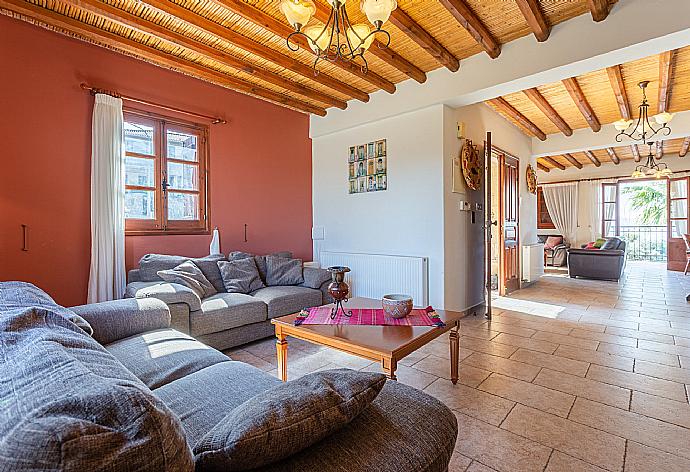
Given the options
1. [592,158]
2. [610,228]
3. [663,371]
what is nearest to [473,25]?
[663,371]

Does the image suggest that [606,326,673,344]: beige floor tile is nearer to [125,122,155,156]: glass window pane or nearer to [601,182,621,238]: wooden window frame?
[125,122,155,156]: glass window pane

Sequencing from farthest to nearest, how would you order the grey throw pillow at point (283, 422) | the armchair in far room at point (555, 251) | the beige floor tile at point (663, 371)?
the armchair in far room at point (555, 251)
the beige floor tile at point (663, 371)
the grey throw pillow at point (283, 422)

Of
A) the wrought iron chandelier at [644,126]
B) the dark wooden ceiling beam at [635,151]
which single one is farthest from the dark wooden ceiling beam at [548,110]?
the dark wooden ceiling beam at [635,151]

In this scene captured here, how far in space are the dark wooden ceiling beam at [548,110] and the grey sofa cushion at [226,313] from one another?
4218 mm

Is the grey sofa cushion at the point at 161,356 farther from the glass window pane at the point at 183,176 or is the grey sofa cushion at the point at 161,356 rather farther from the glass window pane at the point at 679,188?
the glass window pane at the point at 679,188

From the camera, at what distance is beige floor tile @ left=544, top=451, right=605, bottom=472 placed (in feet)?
5.20

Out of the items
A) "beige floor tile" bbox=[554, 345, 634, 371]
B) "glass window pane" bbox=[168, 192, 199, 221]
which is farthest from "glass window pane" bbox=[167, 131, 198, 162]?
"beige floor tile" bbox=[554, 345, 634, 371]

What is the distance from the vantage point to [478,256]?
4680mm

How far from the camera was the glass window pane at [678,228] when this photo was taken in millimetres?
8031

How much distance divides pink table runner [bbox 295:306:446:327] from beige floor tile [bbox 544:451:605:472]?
0.83m

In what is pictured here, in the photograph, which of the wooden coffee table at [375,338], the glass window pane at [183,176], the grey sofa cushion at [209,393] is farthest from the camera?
the glass window pane at [183,176]

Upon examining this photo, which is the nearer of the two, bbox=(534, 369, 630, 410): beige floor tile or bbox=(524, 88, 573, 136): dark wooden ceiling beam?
bbox=(534, 369, 630, 410): beige floor tile

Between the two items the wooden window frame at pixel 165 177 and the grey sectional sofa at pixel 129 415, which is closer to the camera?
the grey sectional sofa at pixel 129 415

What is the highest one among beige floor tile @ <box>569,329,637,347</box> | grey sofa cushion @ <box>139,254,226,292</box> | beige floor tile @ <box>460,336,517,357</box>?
grey sofa cushion @ <box>139,254,226,292</box>
